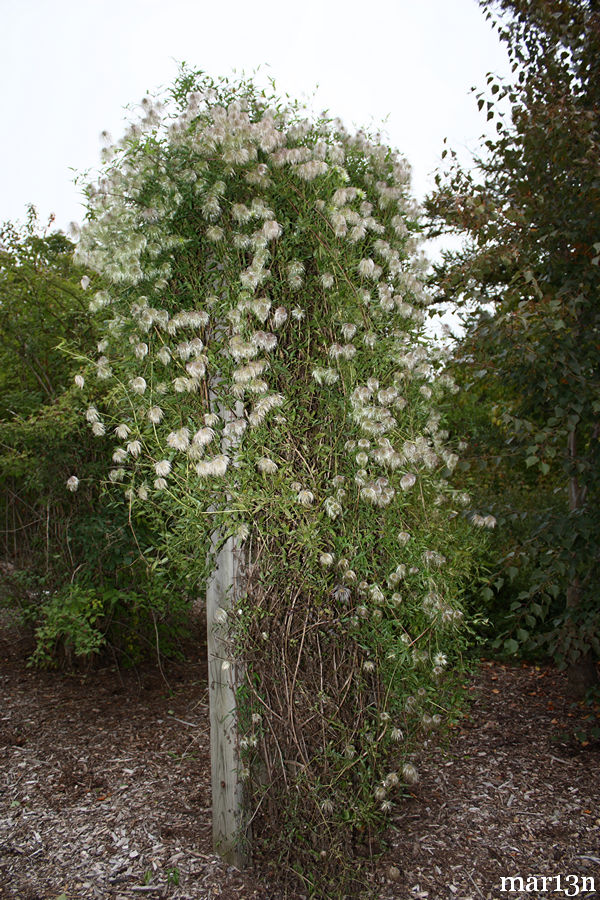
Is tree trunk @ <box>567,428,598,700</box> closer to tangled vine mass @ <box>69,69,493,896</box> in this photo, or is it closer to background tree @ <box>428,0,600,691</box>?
background tree @ <box>428,0,600,691</box>

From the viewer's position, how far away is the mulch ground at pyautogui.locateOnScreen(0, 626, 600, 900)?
2.26 meters

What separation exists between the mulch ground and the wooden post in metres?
0.17

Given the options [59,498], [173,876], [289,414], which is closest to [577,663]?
[173,876]

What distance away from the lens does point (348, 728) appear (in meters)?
2.14

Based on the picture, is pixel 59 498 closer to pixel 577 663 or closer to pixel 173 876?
pixel 173 876

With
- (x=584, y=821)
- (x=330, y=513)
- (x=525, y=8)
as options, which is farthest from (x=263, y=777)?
(x=525, y=8)

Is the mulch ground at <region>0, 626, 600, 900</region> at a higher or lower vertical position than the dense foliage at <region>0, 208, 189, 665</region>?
lower

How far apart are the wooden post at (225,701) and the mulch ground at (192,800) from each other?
167 millimetres

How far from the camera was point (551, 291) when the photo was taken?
3.59 m

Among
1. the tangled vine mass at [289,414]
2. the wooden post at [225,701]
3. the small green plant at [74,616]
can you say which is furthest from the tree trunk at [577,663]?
the small green plant at [74,616]

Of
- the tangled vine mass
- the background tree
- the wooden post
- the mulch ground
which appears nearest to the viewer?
the tangled vine mass

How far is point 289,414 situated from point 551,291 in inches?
88.7

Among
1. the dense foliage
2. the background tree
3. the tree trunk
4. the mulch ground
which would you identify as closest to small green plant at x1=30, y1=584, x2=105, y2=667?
the dense foliage

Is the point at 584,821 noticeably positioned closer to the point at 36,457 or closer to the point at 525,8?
the point at 36,457
